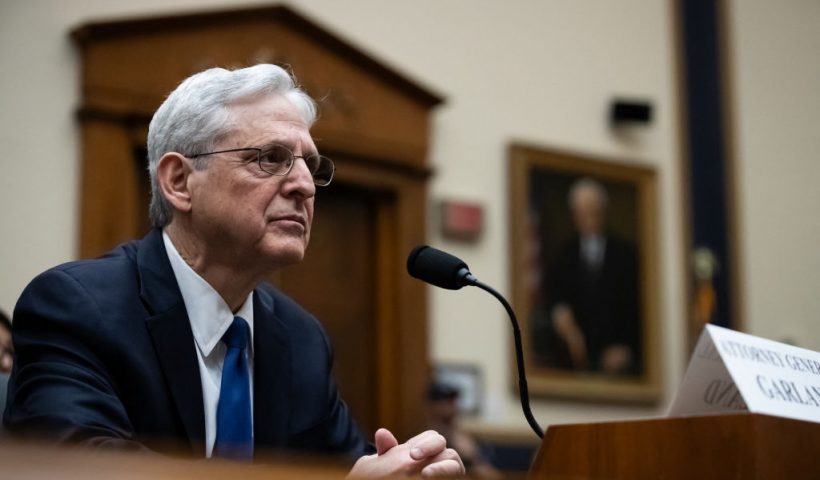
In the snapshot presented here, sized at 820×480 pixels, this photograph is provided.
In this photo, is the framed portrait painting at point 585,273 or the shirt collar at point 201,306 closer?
the shirt collar at point 201,306

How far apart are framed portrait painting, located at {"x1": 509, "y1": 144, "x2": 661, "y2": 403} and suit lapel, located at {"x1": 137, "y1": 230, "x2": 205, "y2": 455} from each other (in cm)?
522

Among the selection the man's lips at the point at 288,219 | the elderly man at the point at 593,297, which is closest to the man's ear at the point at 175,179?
the man's lips at the point at 288,219

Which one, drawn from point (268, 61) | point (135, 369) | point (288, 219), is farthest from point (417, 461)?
point (268, 61)

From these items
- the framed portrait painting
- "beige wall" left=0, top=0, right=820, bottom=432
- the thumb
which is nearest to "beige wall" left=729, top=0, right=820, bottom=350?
"beige wall" left=0, top=0, right=820, bottom=432

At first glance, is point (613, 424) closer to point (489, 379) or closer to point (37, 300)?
point (37, 300)

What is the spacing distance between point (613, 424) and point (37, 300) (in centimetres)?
122

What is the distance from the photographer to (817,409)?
2295mm

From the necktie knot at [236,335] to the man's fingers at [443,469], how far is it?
25.1 inches

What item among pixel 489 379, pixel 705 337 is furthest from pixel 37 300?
pixel 489 379

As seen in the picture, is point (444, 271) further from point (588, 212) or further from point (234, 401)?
point (588, 212)

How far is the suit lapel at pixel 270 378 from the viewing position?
9.18 ft

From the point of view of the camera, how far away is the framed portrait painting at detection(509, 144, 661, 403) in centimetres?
794

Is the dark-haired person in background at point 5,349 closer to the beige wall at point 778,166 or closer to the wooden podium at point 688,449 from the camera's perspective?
the wooden podium at point 688,449

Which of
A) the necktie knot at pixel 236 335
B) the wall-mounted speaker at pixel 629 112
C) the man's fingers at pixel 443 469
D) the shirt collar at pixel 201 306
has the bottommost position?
the man's fingers at pixel 443 469
